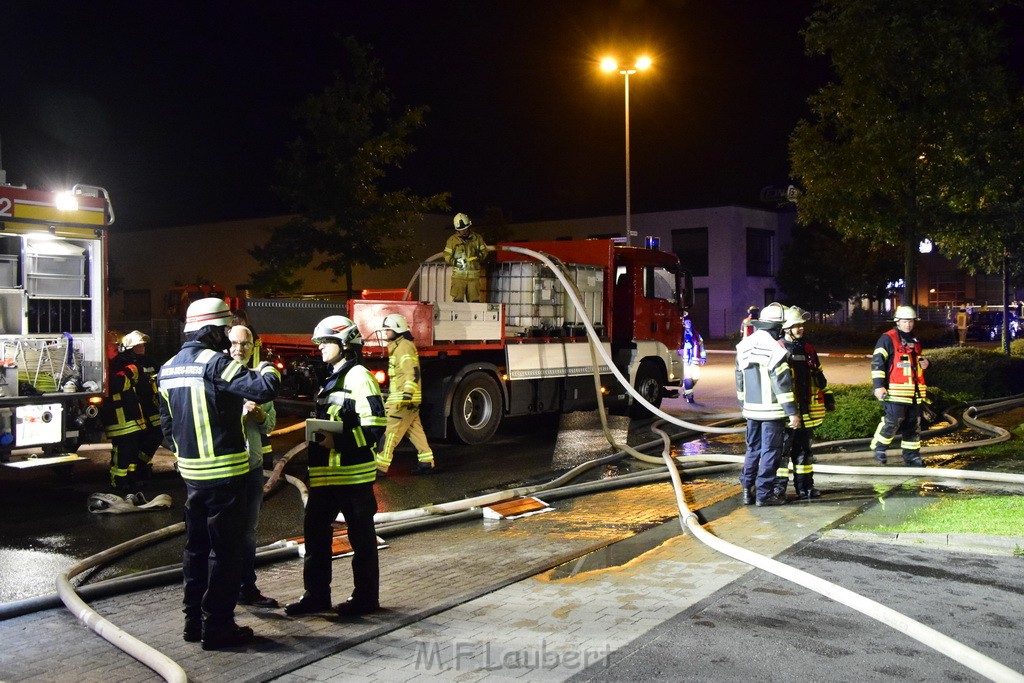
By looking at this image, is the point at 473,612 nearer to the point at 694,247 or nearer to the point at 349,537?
the point at 349,537

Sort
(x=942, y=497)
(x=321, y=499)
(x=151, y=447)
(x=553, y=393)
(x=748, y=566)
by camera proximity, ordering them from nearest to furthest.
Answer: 1. (x=321, y=499)
2. (x=748, y=566)
3. (x=942, y=497)
4. (x=151, y=447)
5. (x=553, y=393)

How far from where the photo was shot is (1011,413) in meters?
15.1

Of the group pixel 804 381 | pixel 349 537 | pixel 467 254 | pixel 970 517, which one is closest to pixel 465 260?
pixel 467 254

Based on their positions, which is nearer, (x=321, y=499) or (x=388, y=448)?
(x=321, y=499)

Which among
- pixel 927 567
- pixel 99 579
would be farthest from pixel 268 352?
pixel 927 567

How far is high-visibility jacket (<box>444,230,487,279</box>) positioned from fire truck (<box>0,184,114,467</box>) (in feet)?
15.3

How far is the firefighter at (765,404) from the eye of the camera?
7789 mm

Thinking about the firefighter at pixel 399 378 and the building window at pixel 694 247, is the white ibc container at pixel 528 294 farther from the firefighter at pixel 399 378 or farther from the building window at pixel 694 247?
the building window at pixel 694 247

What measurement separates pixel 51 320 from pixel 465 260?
533 centimetres

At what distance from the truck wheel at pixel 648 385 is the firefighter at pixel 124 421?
7.72 meters

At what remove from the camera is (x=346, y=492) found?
515cm

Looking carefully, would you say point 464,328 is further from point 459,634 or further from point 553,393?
point 459,634

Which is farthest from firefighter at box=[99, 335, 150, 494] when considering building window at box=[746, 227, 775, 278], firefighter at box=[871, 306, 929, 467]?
building window at box=[746, 227, 775, 278]

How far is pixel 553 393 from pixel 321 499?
817 centimetres
